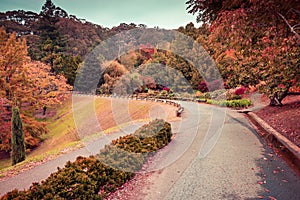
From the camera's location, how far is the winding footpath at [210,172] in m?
4.24

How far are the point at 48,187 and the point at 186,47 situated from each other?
120 ft

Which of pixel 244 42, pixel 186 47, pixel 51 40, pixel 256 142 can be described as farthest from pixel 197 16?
pixel 51 40

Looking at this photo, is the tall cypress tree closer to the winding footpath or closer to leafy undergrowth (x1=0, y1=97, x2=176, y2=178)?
leafy undergrowth (x1=0, y1=97, x2=176, y2=178)

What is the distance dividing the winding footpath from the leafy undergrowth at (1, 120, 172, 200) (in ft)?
1.21

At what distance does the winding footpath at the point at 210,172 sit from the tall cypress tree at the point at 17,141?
611 cm

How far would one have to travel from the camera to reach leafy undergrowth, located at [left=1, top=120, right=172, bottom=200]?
360cm

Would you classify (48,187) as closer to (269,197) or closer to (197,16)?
(269,197)

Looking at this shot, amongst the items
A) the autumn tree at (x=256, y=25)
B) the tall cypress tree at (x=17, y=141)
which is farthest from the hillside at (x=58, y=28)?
the autumn tree at (x=256, y=25)

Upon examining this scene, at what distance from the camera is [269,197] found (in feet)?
12.9

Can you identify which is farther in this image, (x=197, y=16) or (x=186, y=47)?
(x=186, y=47)

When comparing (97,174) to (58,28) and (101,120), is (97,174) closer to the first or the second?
Answer: (101,120)

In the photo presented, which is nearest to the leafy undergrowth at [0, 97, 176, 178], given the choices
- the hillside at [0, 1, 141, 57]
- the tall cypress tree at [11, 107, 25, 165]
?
the tall cypress tree at [11, 107, 25, 165]

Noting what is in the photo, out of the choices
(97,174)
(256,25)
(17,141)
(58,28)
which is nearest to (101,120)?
(17,141)

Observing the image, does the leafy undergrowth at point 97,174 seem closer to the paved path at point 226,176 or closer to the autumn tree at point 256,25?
the paved path at point 226,176
